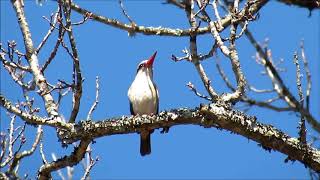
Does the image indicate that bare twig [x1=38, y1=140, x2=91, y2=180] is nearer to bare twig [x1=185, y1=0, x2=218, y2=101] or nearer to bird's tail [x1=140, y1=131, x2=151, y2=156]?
bare twig [x1=185, y1=0, x2=218, y2=101]

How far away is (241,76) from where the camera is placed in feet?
15.5

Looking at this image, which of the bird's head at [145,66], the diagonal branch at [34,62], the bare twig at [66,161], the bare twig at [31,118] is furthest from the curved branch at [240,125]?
the bird's head at [145,66]

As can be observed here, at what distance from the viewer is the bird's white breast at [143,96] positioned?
24.9ft

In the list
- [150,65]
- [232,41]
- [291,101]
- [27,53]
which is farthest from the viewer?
[150,65]

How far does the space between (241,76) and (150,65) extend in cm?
336

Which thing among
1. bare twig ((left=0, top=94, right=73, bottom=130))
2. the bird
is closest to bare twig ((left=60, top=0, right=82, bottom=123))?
bare twig ((left=0, top=94, right=73, bottom=130))

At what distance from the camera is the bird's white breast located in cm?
758

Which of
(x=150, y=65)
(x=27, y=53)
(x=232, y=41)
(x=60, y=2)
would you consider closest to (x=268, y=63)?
(x=232, y=41)

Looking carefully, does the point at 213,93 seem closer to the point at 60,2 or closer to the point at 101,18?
the point at 60,2

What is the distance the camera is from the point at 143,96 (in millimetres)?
7559

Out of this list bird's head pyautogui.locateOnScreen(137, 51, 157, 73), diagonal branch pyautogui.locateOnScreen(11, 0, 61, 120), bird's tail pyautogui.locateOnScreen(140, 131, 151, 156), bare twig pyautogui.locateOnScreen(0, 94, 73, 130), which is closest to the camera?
bare twig pyautogui.locateOnScreen(0, 94, 73, 130)

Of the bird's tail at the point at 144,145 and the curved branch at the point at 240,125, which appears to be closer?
the curved branch at the point at 240,125

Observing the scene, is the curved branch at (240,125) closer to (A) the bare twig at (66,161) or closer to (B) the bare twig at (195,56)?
(B) the bare twig at (195,56)

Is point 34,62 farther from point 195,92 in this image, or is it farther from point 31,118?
point 195,92
